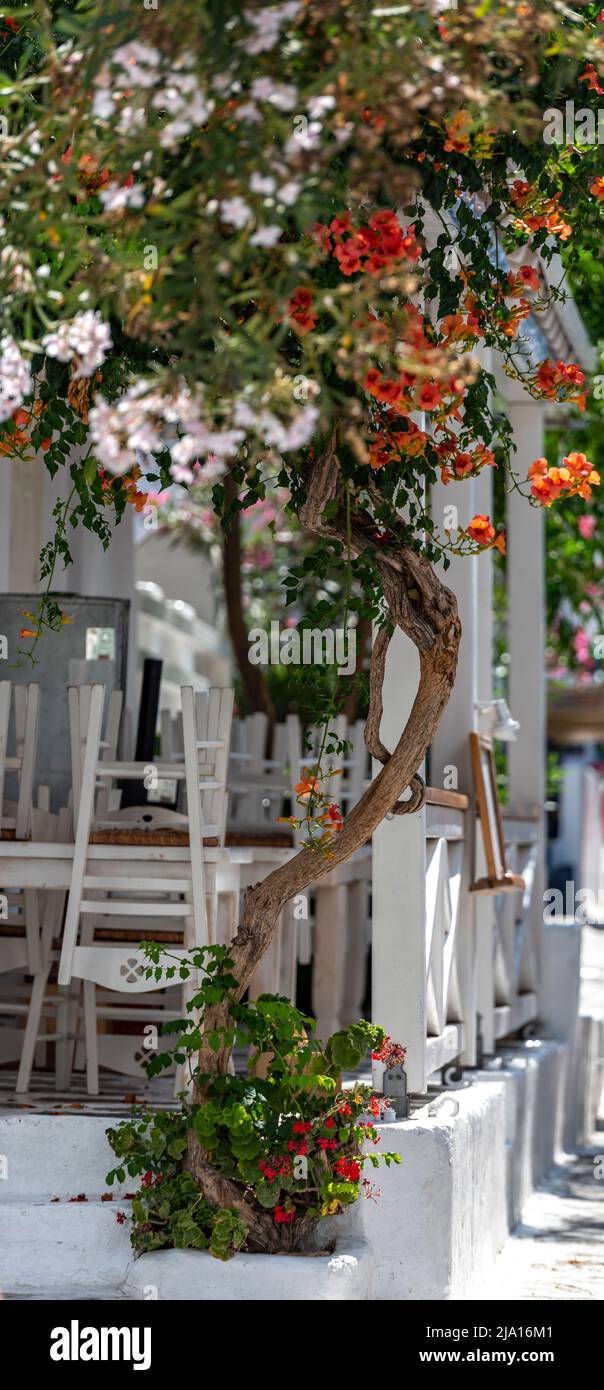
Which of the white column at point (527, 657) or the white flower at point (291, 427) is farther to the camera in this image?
the white column at point (527, 657)

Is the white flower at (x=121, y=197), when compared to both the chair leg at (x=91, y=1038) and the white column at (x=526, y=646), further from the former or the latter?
the white column at (x=526, y=646)

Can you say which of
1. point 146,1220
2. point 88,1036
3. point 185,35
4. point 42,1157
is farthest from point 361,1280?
point 185,35

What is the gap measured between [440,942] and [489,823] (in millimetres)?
734

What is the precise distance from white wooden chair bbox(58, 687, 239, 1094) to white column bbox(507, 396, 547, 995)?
334 centimetres

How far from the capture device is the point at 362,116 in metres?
2.85

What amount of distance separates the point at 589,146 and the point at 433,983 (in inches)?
90.8

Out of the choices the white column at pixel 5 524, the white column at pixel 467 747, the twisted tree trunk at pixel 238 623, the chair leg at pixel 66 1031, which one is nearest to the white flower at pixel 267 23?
the white column at pixel 467 747

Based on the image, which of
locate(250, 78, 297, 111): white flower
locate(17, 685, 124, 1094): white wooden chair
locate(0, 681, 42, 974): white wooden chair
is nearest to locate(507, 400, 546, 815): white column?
locate(17, 685, 124, 1094): white wooden chair

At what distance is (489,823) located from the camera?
5.68m

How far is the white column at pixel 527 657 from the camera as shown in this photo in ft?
25.9

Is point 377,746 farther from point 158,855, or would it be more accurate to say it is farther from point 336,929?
point 336,929

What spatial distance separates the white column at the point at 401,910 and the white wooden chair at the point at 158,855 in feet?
1.40

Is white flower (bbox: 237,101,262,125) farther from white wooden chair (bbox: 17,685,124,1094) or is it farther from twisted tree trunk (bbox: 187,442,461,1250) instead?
white wooden chair (bbox: 17,685,124,1094)
